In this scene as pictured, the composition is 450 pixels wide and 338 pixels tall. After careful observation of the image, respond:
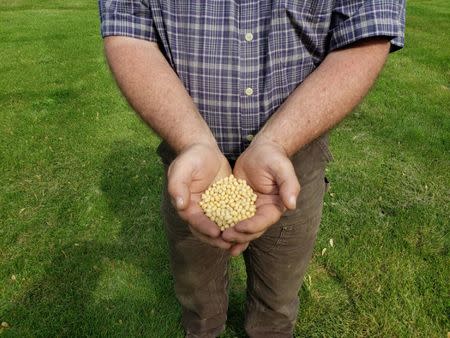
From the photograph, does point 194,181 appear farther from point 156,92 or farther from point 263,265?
point 263,265

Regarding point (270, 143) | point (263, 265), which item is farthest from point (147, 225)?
point (270, 143)

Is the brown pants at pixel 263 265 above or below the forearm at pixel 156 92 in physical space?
below

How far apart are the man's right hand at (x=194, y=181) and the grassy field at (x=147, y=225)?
1.90 m

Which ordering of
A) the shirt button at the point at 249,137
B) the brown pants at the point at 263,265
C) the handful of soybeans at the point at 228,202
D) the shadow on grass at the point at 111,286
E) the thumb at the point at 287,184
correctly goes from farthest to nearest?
1. the shadow on grass at the point at 111,286
2. the brown pants at the point at 263,265
3. the shirt button at the point at 249,137
4. the handful of soybeans at the point at 228,202
5. the thumb at the point at 287,184

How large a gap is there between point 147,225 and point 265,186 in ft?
9.14

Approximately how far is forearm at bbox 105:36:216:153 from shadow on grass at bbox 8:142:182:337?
2.05 metres

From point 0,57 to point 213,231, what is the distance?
394 inches

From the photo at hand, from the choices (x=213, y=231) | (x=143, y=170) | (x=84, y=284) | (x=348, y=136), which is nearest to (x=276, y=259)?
(x=213, y=231)

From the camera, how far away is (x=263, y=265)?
271 centimetres

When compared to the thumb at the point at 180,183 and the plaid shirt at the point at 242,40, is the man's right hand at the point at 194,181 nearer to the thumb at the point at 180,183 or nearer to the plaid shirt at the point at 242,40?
the thumb at the point at 180,183

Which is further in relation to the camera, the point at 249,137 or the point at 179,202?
the point at 249,137

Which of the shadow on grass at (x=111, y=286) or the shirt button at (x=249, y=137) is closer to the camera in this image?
the shirt button at (x=249, y=137)

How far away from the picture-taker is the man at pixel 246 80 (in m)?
1.92

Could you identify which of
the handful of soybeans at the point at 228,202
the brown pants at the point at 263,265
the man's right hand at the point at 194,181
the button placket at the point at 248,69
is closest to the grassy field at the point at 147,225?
the brown pants at the point at 263,265
